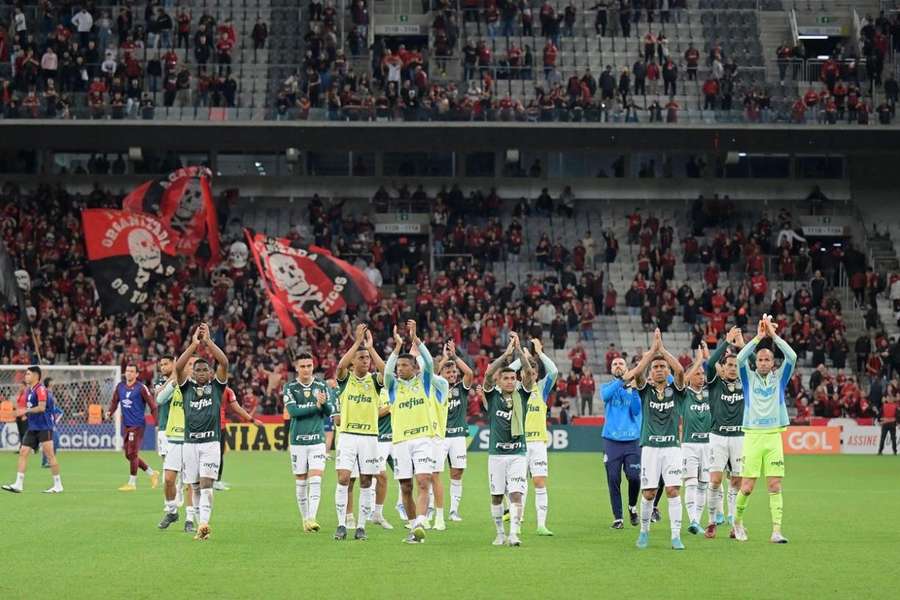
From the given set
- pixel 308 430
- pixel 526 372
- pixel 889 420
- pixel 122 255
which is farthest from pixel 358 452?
pixel 122 255

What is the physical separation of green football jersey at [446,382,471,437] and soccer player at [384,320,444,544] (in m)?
2.89

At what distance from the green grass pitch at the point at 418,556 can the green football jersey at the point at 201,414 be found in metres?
1.37

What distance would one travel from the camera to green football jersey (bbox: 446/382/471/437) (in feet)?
71.9

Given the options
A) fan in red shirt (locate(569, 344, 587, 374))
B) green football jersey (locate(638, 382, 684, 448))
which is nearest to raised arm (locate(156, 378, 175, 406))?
green football jersey (locate(638, 382, 684, 448))

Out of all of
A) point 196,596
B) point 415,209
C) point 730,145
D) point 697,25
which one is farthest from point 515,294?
point 196,596

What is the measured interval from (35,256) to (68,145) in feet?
15.4

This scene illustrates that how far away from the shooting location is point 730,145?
54.7 metres

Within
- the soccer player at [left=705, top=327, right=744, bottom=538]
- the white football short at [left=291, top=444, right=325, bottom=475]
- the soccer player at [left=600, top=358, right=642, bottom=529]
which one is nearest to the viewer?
the white football short at [left=291, top=444, right=325, bottom=475]

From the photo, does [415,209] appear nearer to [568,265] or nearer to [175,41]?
[568,265]

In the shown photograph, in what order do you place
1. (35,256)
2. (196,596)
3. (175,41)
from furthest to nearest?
(175,41) → (35,256) → (196,596)

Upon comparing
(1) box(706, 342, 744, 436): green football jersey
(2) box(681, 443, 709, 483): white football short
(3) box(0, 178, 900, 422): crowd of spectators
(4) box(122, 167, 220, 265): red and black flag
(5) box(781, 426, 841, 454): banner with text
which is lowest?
(5) box(781, 426, 841, 454): banner with text

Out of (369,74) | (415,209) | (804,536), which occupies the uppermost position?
(369,74)

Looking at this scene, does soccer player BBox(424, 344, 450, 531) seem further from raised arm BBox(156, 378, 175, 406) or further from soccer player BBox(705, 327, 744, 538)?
raised arm BBox(156, 378, 175, 406)

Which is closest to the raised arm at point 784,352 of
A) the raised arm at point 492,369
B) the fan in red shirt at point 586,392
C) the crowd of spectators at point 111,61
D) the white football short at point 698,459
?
the white football short at point 698,459
